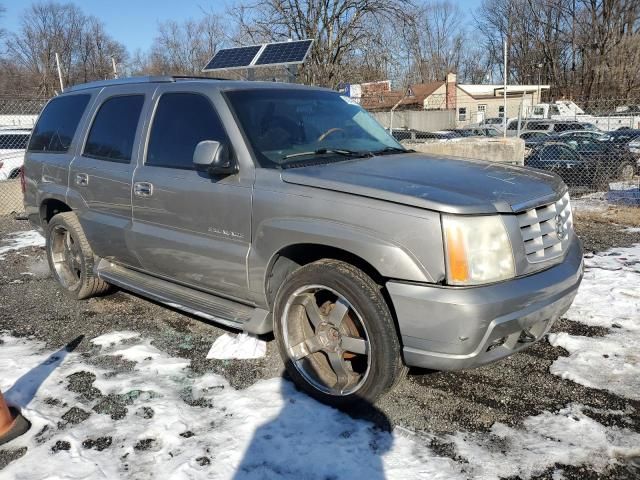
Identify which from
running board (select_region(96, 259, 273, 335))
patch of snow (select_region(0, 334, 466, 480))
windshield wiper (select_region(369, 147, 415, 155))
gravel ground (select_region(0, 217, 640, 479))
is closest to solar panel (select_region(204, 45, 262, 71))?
gravel ground (select_region(0, 217, 640, 479))

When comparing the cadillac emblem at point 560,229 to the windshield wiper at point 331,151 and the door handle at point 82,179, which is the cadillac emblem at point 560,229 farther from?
the door handle at point 82,179

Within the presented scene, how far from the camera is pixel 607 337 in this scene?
4.12m

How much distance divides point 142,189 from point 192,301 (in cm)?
92

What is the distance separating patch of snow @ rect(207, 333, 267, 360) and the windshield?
1411 millimetres

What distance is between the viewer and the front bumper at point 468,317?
105 inches

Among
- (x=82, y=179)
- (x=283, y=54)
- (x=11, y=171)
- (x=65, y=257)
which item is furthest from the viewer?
(x=11, y=171)

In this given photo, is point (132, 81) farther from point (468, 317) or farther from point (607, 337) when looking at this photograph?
point (607, 337)

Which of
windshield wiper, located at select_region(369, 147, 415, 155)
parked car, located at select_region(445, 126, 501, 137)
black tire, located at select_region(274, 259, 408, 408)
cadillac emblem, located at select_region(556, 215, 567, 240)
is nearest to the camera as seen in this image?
black tire, located at select_region(274, 259, 408, 408)

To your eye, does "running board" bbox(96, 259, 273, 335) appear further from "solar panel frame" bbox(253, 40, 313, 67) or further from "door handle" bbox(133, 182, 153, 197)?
"solar panel frame" bbox(253, 40, 313, 67)

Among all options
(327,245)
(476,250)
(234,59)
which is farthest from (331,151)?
(234,59)

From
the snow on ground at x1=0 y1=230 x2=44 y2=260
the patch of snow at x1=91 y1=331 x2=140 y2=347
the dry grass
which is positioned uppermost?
the snow on ground at x1=0 y1=230 x2=44 y2=260

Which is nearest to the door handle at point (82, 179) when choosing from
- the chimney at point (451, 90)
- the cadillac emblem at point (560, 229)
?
the cadillac emblem at point (560, 229)

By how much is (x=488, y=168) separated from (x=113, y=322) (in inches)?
131

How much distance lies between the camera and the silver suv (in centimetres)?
276
